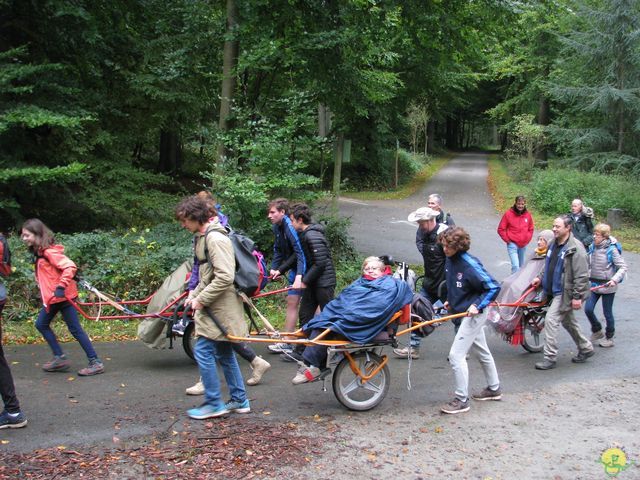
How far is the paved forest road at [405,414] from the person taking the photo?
4.81 m

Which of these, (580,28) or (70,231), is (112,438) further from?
(580,28)

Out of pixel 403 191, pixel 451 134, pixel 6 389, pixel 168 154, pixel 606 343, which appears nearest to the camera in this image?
pixel 6 389

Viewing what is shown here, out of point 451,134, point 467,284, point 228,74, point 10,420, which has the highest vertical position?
point 451,134

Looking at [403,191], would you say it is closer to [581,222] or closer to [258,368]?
[581,222]

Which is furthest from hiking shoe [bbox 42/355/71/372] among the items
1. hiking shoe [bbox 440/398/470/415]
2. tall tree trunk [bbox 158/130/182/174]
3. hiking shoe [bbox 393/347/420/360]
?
tall tree trunk [bbox 158/130/182/174]

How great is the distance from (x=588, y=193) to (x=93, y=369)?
64.3 feet

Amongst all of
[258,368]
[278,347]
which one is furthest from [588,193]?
[258,368]

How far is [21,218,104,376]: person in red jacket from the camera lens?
20.4ft

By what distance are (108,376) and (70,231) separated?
25.2 feet

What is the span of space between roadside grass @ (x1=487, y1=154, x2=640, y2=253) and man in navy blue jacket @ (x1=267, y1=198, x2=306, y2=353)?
1164cm

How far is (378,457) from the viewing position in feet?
15.9

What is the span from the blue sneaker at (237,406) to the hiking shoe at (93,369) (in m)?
1.83

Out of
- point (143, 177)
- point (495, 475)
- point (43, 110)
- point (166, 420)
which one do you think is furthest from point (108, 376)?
point (143, 177)

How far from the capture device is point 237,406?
557cm
